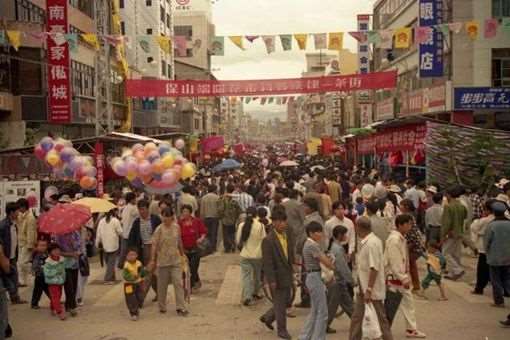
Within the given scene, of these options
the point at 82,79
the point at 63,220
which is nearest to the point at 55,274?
the point at 63,220

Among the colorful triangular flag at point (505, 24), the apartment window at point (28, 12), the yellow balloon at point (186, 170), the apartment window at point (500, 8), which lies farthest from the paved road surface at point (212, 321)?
the apartment window at point (28, 12)

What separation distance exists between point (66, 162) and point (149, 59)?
120 ft

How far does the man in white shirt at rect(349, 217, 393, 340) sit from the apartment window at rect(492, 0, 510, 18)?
66.3 ft

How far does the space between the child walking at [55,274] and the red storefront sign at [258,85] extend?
17.7 meters

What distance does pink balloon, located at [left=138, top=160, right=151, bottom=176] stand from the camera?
556 inches

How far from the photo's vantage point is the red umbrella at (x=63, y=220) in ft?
30.5

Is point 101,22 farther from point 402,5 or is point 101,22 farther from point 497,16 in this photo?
point 497,16

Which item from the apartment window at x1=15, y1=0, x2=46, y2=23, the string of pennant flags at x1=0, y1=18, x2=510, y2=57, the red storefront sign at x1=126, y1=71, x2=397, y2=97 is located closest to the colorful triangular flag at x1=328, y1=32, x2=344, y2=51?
the string of pennant flags at x1=0, y1=18, x2=510, y2=57

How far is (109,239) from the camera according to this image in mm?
12016

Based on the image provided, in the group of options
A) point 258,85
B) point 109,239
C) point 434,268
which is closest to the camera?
point 434,268

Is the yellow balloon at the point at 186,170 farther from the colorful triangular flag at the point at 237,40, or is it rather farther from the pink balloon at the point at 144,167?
the colorful triangular flag at the point at 237,40

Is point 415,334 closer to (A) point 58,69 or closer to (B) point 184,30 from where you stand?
(A) point 58,69

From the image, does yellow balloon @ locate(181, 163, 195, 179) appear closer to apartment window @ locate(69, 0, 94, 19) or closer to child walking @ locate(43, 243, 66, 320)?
child walking @ locate(43, 243, 66, 320)

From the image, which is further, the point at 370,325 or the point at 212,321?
the point at 212,321
